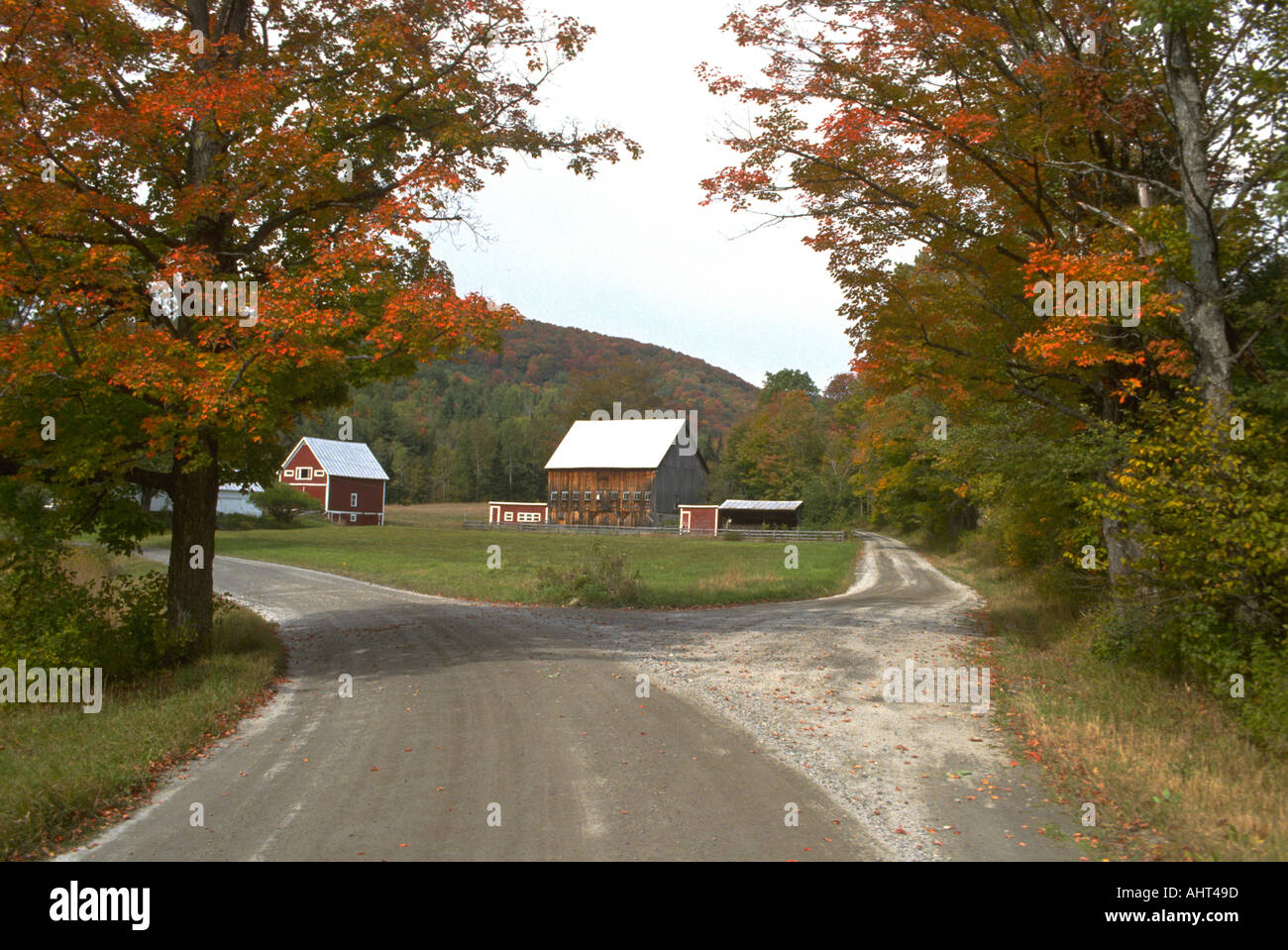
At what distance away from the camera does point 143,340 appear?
35.1 ft

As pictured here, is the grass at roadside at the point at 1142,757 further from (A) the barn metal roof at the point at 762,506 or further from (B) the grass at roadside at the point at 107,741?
(A) the barn metal roof at the point at 762,506

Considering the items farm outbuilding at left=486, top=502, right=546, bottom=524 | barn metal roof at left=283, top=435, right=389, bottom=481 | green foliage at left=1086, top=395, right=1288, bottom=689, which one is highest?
barn metal roof at left=283, top=435, right=389, bottom=481

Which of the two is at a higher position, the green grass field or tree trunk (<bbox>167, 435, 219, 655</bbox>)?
tree trunk (<bbox>167, 435, 219, 655</bbox>)

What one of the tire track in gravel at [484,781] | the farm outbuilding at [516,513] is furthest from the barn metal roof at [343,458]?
the tire track in gravel at [484,781]

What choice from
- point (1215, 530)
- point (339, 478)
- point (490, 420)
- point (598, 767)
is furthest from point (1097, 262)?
point (490, 420)

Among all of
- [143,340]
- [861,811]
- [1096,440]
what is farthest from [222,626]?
[1096,440]

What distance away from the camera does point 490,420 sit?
117938mm

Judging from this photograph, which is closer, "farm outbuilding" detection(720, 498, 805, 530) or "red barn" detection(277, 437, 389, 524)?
"red barn" detection(277, 437, 389, 524)

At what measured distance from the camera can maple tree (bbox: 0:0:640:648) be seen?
10.6 meters

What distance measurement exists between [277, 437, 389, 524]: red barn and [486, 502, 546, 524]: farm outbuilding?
9.95 meters

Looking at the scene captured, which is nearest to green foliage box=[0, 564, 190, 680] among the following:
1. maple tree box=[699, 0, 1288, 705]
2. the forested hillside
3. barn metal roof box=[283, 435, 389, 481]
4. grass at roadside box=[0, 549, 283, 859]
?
grass at roadside box=[0, 549, 283, 859]

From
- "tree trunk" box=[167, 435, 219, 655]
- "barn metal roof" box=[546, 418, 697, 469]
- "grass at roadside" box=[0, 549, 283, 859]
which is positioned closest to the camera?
"grass at roadside" box=[0, 549, 283, 859]

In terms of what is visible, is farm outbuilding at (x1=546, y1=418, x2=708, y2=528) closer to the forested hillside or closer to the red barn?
the red barn
